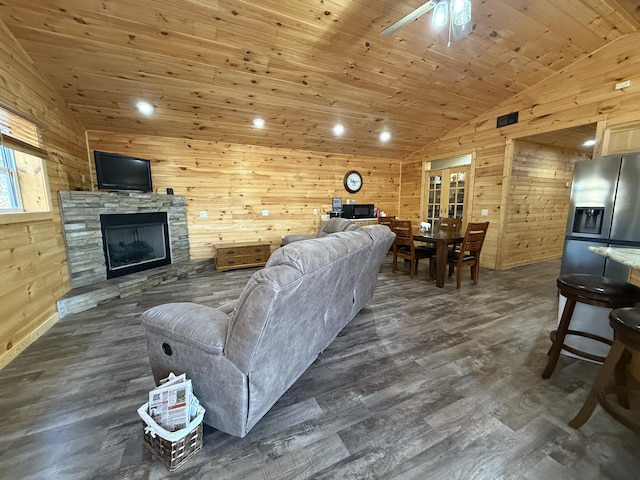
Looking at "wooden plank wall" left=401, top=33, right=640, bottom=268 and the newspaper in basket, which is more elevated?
"wooden plank wall" left=401, top=33, right=640, bottom=268

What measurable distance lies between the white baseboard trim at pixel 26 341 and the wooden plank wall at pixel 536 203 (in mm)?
6432

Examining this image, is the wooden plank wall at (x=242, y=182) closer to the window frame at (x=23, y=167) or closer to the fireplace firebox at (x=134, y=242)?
the fireplace firebox at (x=134, y=242)

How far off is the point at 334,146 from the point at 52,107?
430cm

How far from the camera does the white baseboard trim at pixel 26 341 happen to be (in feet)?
6.38

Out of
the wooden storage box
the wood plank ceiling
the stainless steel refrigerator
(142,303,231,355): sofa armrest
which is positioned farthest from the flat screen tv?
the stainless steel refrigerator

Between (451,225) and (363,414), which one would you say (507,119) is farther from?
(363,414)

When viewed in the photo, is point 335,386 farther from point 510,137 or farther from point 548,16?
point 510,137

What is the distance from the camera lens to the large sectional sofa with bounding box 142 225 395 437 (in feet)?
3.74

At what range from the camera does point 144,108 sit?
3572 millimetres

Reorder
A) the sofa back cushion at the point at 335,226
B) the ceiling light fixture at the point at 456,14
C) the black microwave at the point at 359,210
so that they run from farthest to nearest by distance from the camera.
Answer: the black microwave at the point at 359,210 → the sofa back cushion at the point at 335,226 → the ceiling light fixture at the point at 456,14

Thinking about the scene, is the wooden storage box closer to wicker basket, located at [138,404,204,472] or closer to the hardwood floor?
the hardwood floor

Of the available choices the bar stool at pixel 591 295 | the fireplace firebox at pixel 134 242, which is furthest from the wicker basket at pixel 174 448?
the fireplace firebox at pixel 134 242

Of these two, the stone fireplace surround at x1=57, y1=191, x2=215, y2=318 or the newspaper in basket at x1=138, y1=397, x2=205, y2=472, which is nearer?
the newspaper in basket at x1=138, y1=397, x2=205, y2=472

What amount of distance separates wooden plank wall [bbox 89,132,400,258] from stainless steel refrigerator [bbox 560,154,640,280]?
394 cm
